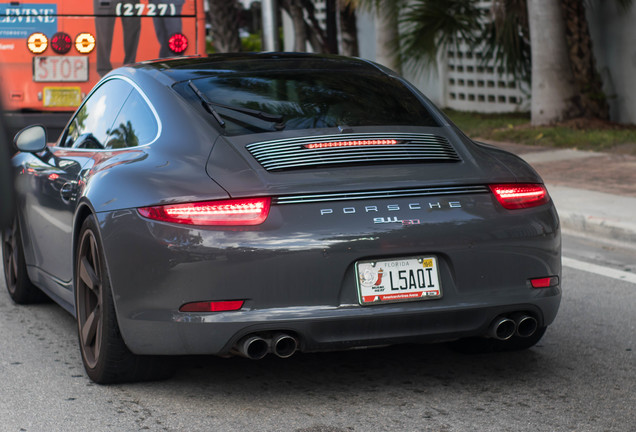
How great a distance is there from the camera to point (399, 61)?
54.9 feet

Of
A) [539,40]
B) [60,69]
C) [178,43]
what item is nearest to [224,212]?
[60,69]

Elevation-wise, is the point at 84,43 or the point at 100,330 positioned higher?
the point at 84,43

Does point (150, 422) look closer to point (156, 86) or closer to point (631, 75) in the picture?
point (156, 86)

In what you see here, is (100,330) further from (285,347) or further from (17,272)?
(17,272)

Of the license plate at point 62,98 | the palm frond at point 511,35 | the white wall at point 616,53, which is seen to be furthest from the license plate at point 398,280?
the white wall at point 616,53

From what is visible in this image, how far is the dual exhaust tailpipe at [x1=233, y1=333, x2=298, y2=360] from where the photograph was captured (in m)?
4.62

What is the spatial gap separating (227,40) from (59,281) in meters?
17.5

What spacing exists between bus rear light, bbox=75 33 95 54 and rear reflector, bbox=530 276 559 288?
862 centimetres

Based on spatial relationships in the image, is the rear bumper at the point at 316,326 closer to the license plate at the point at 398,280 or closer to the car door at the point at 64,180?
the license plate at the point at 398,280

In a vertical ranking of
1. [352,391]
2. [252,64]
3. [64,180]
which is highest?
[252,64]

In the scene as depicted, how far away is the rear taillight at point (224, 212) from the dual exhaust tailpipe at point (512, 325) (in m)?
1.11

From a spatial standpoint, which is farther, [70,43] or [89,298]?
[70,43]

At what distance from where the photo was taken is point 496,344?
5594 mm

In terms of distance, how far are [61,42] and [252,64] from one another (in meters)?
7.33
